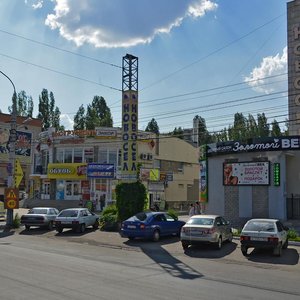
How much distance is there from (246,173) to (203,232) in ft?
43.6

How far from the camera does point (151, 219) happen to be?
2202 cm

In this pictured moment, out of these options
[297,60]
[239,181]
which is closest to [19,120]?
[297,60]

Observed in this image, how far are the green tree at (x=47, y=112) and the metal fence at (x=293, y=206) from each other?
57921mm

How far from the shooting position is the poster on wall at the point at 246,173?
29969 mm

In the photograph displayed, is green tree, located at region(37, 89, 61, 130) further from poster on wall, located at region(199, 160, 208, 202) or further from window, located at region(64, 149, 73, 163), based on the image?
poster on wall, located at region(199, 160, 208, 202)

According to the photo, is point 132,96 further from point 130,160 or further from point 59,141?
point 59,141

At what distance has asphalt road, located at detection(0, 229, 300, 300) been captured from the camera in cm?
938

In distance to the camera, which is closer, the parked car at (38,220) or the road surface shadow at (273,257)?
the road surface shadow at (273,257)

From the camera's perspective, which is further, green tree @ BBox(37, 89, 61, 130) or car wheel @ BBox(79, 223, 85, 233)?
green tree @ BBox(37, 89, 61, 130)

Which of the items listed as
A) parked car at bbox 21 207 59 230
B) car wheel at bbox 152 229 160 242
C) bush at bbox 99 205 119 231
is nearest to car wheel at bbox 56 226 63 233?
parked car at bbox 21 207 59 230

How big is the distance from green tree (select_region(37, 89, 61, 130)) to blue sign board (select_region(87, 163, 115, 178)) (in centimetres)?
3296

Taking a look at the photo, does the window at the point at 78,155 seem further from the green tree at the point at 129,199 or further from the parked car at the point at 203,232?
the parked car at the point at 203,232

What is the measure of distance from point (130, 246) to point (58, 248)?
3.39m

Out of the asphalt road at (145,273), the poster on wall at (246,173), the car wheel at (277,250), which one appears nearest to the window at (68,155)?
the poster on wall at (246,173)
